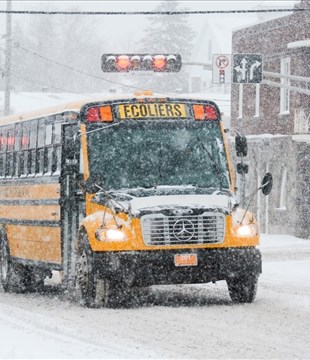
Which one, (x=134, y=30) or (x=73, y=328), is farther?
(x=134, y=30)

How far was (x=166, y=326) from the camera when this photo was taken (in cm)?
1371

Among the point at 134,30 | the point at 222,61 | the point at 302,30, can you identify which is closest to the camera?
the point at 222,61

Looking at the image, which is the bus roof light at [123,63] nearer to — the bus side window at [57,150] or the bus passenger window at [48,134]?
the bus passenger window at [48,134]

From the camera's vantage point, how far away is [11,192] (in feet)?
68.7

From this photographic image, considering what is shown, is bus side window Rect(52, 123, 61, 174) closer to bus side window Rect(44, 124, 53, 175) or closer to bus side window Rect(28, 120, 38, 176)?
bus side window Rect(44, 124, 53, 175)

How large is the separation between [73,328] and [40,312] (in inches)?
101

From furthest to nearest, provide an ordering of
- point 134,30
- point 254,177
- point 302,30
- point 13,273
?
point 134,30 < point 254,177 < point 302,30 < point 13,273

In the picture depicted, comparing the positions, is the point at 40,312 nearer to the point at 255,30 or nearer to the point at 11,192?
the point at 11,192

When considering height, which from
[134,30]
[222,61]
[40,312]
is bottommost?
[40,312]

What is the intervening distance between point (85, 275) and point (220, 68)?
19736 mm

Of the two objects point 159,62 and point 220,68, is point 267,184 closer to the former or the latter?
point 159,62

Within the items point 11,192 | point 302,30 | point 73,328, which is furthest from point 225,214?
point 302,30

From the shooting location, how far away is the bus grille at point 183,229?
52.0 feet

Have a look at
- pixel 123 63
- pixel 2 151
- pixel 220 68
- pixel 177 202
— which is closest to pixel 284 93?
pixel 220 68
